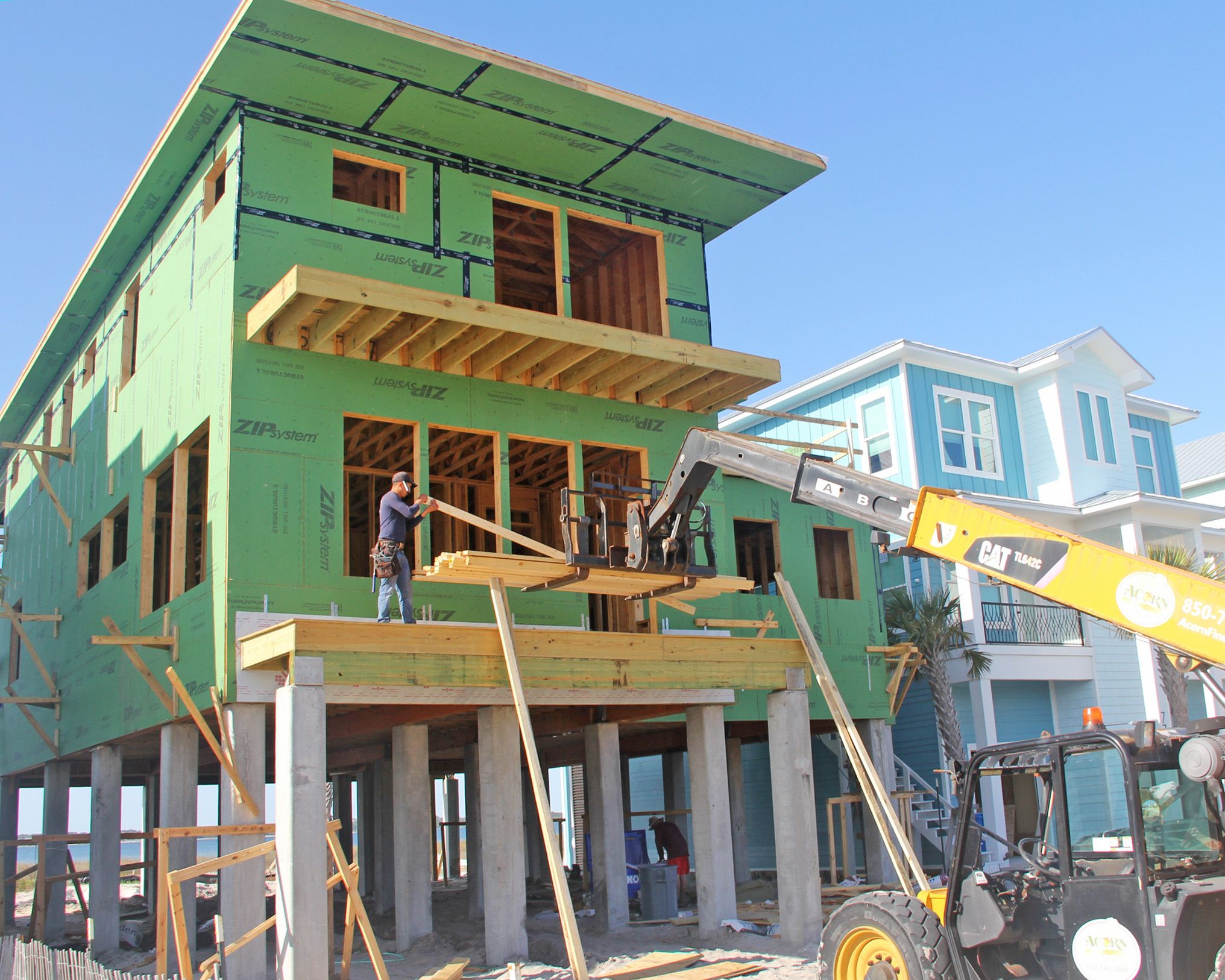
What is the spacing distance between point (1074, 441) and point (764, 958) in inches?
704

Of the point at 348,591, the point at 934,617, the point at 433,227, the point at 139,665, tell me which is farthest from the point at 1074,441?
the point at 139,665

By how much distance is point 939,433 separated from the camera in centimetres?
2614

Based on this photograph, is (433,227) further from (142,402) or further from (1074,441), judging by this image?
(1074,441)

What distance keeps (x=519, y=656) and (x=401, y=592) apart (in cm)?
146

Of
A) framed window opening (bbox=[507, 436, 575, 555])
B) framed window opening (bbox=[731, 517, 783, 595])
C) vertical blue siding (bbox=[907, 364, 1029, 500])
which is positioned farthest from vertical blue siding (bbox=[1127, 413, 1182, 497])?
framed window opening (bbox=[507, 436, 575, 555])

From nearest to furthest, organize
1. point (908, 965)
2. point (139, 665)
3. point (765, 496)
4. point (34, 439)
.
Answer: point (908, 965), point (139, 665), point (765, 496), point (34, 439)

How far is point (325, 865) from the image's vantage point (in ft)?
37.0

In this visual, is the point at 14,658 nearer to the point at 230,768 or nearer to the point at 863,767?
the point at 230,768

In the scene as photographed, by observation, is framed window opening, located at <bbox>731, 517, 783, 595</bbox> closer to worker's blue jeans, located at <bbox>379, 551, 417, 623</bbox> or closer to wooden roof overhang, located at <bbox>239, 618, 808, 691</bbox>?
wooden roof overhang, located at <bbox>239, 618, 808, 691</bbox>

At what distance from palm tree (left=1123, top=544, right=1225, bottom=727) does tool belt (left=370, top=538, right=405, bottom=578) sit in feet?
39.6

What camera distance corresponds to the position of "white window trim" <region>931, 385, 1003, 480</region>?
26156 millimetres

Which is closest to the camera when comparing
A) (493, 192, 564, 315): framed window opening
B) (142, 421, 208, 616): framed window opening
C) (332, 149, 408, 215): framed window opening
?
(142, 421, 208, 616): framed window opening

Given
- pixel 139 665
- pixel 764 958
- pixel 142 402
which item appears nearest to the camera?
pixel 764 958

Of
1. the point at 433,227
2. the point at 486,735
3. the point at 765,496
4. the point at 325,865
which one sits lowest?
the point at 325,865
